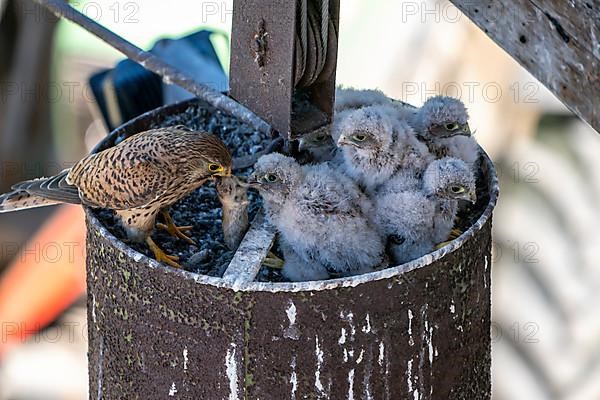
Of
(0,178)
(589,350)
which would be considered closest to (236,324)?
(589,350)

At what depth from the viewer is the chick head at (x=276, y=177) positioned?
2830mm

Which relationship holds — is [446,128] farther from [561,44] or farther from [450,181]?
[561,44]

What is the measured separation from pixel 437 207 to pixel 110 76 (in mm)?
2321

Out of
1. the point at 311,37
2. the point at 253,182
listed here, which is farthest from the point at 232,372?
the point at 311,37

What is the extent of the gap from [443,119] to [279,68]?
593 mm

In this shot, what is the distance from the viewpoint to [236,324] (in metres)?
2.50

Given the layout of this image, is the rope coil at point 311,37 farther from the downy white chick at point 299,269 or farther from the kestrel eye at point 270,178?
the downy white chick at point 299,269

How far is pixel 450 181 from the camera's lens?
280 cm

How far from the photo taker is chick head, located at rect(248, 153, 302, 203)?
2.83 metres

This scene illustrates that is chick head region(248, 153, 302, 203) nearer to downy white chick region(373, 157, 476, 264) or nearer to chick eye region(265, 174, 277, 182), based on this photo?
chick eye region(265, 174, 277, 182)

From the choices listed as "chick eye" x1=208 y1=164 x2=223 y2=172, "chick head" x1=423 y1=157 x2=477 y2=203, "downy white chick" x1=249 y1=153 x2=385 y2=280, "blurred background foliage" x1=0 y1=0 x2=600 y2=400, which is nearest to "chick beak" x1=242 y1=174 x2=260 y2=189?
"downy white chick" x1=249 y1=153 x2=385 y2=280

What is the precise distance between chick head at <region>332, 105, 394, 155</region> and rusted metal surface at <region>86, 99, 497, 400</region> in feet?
1.24

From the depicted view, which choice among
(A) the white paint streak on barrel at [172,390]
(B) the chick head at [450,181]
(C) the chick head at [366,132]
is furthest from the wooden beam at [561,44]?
(A) the white paint streak on barrel at [172,390]

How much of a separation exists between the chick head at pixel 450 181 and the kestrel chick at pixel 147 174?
607mm
